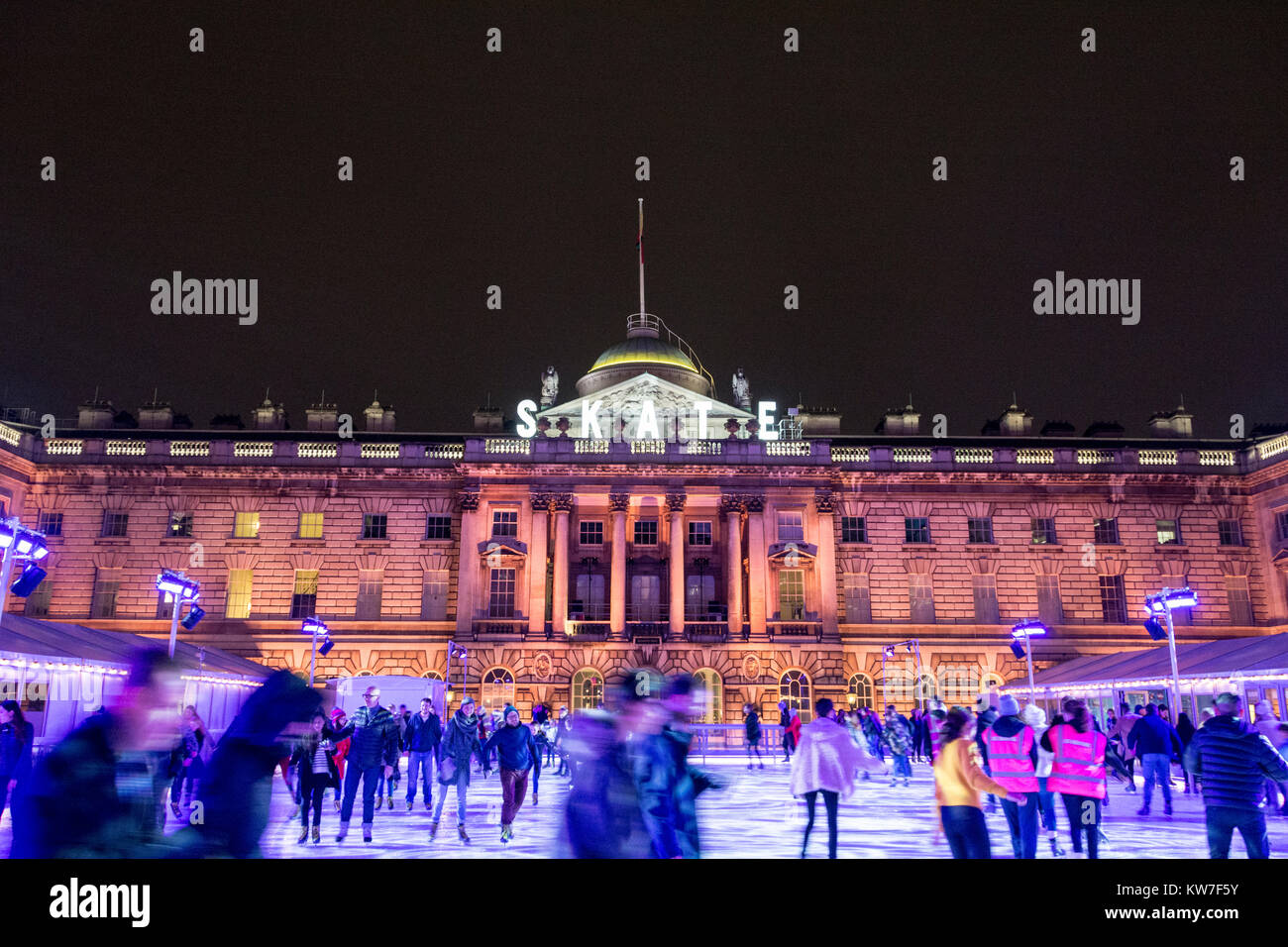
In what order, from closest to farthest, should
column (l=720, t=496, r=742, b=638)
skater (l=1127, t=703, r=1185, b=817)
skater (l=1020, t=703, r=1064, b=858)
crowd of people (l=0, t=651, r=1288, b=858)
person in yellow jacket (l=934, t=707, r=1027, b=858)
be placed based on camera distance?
1. crowd of people (l=0, t=651, r=1288, b=858)
2. person in yellow jacket (l=934, t=707, r=1027, b=858)
3. skater (l=1020, t=703, r=1064, b=858)
4. skater (l=1127, t=703, r=1185, b=817)
5. column (l=720, t=496, r=742, b=638)

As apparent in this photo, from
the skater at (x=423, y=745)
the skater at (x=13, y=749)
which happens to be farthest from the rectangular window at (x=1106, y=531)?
the skater at (x=13, y=749)

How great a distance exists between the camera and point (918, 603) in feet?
175

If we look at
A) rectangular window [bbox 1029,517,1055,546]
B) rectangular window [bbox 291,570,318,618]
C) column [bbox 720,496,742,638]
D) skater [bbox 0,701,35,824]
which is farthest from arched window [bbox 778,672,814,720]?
skater [bbox 0,701,35,824]

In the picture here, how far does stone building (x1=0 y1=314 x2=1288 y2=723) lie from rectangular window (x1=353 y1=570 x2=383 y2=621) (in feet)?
0.43

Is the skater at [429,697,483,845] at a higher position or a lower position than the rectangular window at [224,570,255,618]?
lower

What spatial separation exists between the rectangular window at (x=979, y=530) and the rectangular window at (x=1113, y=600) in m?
6.62

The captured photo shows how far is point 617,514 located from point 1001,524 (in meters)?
22.1

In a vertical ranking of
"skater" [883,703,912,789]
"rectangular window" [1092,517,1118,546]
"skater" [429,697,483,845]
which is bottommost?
"skater" [883,703,912,789]

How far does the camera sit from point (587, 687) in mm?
49906

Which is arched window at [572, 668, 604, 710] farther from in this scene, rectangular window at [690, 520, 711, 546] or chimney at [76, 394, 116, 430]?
chimney at [76, 394, 116, 430]

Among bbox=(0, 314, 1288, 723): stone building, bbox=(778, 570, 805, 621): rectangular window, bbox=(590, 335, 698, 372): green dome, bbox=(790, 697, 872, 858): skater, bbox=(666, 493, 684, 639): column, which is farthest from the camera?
bbox=(590, 335, 698, 372): green dome

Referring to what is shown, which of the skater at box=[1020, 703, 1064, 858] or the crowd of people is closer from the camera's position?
the crowd of people

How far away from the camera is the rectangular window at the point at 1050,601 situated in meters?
53.0

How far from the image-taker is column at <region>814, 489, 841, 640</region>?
5069 centimetres
